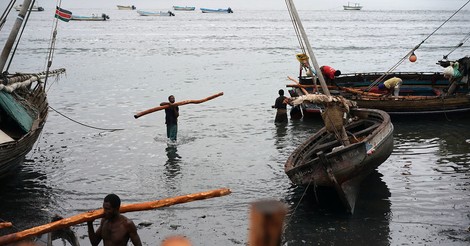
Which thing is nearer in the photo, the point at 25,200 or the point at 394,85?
the point at 25,200

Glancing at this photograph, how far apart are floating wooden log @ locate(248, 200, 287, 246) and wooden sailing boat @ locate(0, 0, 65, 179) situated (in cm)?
1225

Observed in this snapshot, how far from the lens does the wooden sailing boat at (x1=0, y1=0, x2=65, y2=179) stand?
13359 mm

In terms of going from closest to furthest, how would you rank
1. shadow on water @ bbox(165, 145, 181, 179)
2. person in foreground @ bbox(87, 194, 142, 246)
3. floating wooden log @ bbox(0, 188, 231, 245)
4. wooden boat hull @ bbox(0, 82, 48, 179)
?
floating wooden log @ bbox(0, 188, 231, 245)
person in foreground @ bbox(87, 194, 142, 246)
wooden boat hull @ bbox(0, 82, 48, 179)
shadow on water @ bbox(165, 145, 181, 179)

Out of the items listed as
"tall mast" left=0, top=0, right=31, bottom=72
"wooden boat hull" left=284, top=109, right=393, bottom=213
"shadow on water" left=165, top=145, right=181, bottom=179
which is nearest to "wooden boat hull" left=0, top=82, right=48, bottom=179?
"tall mast" left=0, top=0, right=31, bottom=72

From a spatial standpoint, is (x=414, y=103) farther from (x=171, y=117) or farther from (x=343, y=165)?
Result: (x=343, y=165)

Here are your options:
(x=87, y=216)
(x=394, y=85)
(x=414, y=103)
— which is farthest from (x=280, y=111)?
(x=87, y=216)

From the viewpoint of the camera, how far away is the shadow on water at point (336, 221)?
10922 mm

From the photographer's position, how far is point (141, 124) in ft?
77.2

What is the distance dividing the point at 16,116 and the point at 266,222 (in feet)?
→ 48.0

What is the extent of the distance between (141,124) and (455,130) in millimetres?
12943

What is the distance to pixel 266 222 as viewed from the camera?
1556 millimetres

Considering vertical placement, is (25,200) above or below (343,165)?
below

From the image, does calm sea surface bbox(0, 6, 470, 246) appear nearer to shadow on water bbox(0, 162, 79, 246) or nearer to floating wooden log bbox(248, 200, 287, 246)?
shadow on water bbox(0, 162, 79, 246)

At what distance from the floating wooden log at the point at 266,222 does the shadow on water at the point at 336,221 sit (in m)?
9.48
